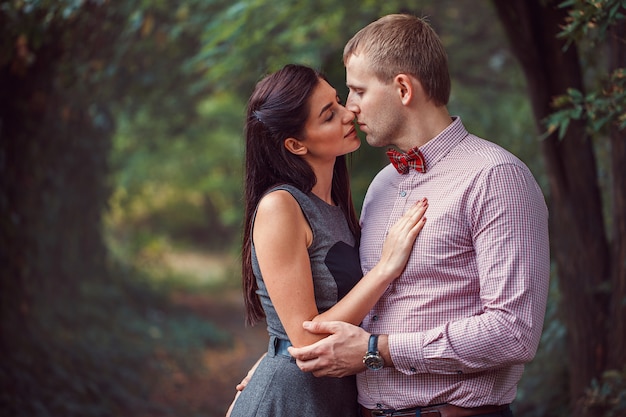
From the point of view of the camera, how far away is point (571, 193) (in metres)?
3.95

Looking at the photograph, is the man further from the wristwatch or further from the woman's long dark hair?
the woman's long dark hair

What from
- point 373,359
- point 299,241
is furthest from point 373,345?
point 299,241

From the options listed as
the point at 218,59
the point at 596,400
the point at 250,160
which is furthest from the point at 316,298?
the point at 218,59

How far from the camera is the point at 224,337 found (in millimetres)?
9766

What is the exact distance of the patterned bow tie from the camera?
2373 mm

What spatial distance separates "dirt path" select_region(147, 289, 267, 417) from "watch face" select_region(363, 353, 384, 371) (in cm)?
536

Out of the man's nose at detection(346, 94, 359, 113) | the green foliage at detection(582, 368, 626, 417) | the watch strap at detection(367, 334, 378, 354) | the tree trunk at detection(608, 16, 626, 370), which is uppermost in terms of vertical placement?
the man's nose at detection(346, 94, 359, 113)

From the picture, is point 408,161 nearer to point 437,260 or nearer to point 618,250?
point 437,260

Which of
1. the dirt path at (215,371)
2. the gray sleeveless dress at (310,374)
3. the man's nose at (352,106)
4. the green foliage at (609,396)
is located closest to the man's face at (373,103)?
the man's nose at (352,106)

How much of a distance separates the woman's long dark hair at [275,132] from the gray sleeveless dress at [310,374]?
0.10 m

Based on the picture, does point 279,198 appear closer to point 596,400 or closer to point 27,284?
point 596,400

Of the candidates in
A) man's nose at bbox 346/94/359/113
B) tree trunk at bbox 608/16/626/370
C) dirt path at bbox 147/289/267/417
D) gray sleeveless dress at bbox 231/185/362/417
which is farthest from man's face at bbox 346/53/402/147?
dirt path at bbox 147/289/267/417

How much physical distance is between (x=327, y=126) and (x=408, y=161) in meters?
0.30

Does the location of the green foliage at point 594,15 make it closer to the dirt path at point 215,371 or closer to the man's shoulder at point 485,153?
the man's shoulder at point 485,153
